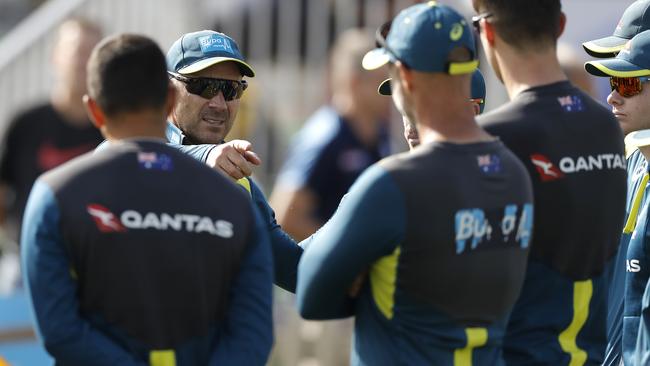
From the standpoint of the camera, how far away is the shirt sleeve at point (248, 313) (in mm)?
4418

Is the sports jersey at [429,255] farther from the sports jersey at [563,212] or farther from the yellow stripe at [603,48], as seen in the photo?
the yellow stripe at [603,48]

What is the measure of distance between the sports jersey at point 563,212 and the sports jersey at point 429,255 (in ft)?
0.67

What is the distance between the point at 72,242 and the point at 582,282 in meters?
1.86

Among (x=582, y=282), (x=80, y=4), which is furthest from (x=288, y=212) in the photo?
(x=582, y=282)

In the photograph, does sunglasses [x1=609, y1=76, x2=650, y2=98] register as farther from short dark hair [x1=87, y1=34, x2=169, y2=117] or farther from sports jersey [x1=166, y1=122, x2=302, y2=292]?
short dark hair [x1=87, y1=34, x2=169, y2=117]

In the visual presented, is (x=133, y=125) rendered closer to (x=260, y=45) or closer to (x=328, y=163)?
(x=328, y=163)

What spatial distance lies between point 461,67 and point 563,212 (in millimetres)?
685

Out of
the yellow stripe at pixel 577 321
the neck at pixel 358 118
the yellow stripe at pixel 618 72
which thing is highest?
the yellow stripe at pixel 618 72

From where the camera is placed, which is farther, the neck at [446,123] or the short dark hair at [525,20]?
the short dark hair at [525,20]

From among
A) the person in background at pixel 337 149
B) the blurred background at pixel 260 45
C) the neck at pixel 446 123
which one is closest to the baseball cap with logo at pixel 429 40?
the neck at pixel 446 123

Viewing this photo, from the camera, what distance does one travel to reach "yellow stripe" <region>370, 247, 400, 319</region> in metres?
4.34

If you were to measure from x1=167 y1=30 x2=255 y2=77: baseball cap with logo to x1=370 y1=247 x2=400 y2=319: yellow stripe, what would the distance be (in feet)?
5.06

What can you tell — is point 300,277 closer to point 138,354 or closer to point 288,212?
point 138,354

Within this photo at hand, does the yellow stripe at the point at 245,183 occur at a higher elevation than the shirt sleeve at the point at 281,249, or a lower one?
higher
